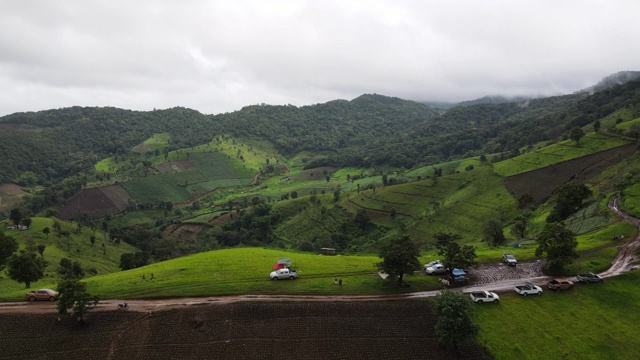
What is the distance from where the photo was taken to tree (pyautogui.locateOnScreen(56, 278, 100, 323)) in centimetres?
4431

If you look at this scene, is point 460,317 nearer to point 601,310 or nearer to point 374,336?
point 374,336

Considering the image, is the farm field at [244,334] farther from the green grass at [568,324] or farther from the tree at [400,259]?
the green grass at [568,324]

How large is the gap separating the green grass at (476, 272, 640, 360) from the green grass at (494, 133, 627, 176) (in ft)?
262

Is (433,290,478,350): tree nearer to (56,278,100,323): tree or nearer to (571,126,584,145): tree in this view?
(56,278,100,323): tree

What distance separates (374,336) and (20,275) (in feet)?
190

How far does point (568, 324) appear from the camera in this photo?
1788 inches

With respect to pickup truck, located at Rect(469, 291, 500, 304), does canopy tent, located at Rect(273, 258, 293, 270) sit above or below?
above

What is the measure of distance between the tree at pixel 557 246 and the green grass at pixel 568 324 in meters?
4.15

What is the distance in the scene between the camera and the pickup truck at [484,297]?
4837 cm

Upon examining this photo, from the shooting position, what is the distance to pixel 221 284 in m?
53.0

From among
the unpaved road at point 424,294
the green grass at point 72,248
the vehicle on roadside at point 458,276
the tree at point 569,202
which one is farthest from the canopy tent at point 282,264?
the green grass at point 72,248

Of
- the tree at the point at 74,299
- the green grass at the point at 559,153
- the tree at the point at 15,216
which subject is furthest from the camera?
the green grass at the point at 559,153

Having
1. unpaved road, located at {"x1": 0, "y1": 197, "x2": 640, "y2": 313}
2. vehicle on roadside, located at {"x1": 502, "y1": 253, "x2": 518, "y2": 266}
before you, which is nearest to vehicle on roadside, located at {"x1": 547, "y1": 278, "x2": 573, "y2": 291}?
unpaved road, located at {"x1": 0, "y1": 197, "x2": 640, "y2": 313}

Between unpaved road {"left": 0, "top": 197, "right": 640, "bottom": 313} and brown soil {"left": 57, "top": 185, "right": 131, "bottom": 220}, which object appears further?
brown soil {"left": 57, "top": 185, "right": 131, "bottom": 220}
